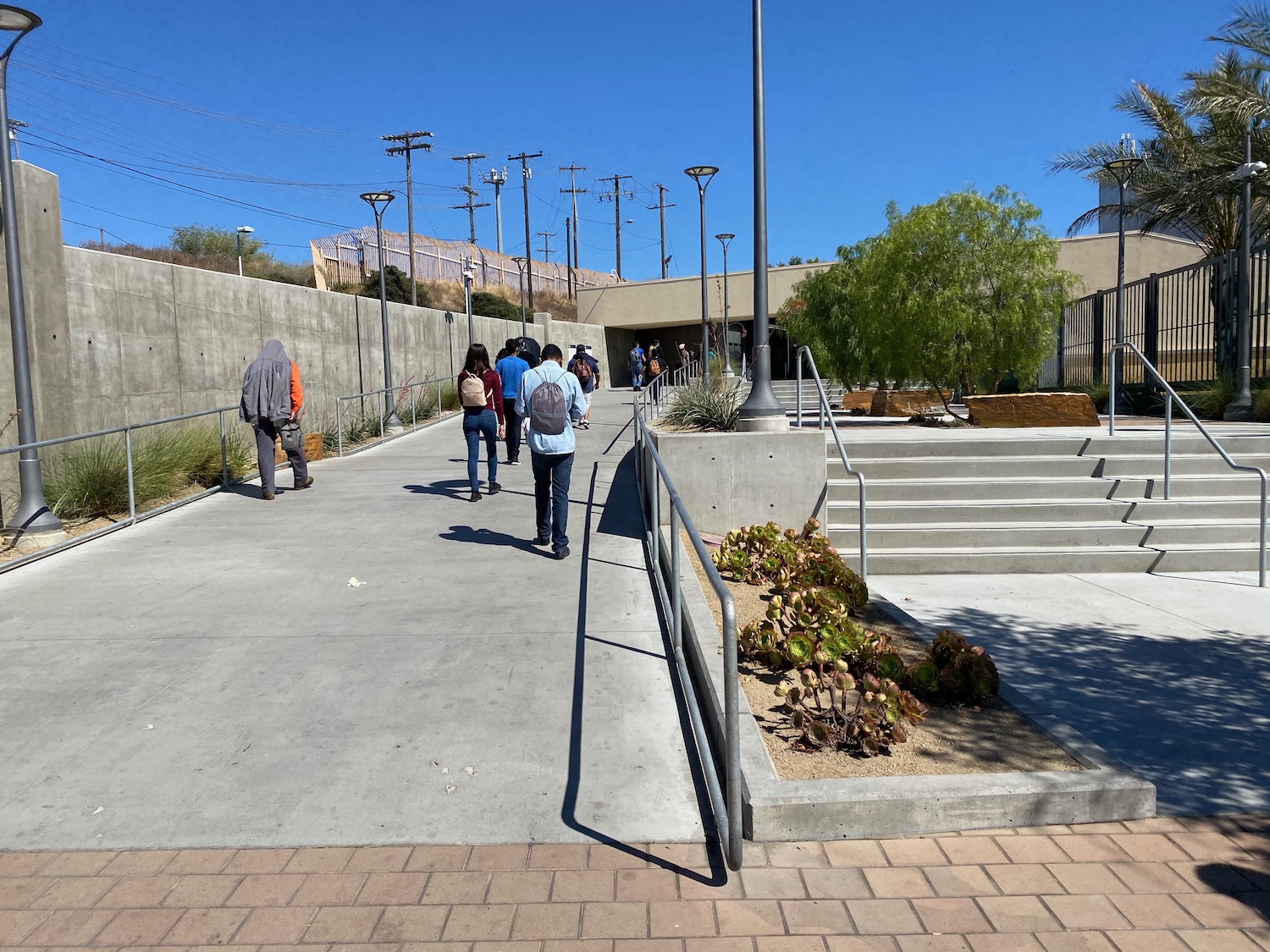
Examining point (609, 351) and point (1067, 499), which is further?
point (609, 351)

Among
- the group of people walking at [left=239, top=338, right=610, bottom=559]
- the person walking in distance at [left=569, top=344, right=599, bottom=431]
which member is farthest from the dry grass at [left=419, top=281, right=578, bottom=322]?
the group of people walking at [left=239, top=338, right=610, bottom=559]

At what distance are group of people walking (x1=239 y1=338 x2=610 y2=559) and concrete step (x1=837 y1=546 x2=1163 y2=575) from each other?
3.22 meters

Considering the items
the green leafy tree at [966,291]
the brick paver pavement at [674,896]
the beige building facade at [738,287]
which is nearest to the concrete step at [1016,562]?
the brick paver pavement at [674,896]

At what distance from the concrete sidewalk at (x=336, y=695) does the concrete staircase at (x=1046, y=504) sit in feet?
9.49

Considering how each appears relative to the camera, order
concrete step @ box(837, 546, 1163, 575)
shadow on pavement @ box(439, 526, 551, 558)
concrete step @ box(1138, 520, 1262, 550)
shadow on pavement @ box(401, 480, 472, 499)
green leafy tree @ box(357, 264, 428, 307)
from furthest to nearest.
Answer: green leafy tree @ box(357, 264, 428, 307), shadow on pavement @ box(401, 480, 472, 499), concrete step @ box(1138, 520, 1262, 550), concrete step @ box(837, 546, 1163, 575), shadow on pavement @ box(439, 526, 551, 558)

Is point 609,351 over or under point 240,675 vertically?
over

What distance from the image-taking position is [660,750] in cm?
455

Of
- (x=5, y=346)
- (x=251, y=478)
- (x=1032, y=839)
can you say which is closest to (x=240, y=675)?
(x=1032, y=839)

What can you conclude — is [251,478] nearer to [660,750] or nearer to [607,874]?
[660,750]

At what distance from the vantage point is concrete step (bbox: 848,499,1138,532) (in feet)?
33.3

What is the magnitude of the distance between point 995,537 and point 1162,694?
4.26 m

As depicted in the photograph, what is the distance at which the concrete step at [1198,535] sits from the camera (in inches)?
385

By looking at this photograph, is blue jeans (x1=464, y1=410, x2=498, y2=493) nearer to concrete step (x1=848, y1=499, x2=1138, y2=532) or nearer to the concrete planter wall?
the concrete planter wall

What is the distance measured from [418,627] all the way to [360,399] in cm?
1526
